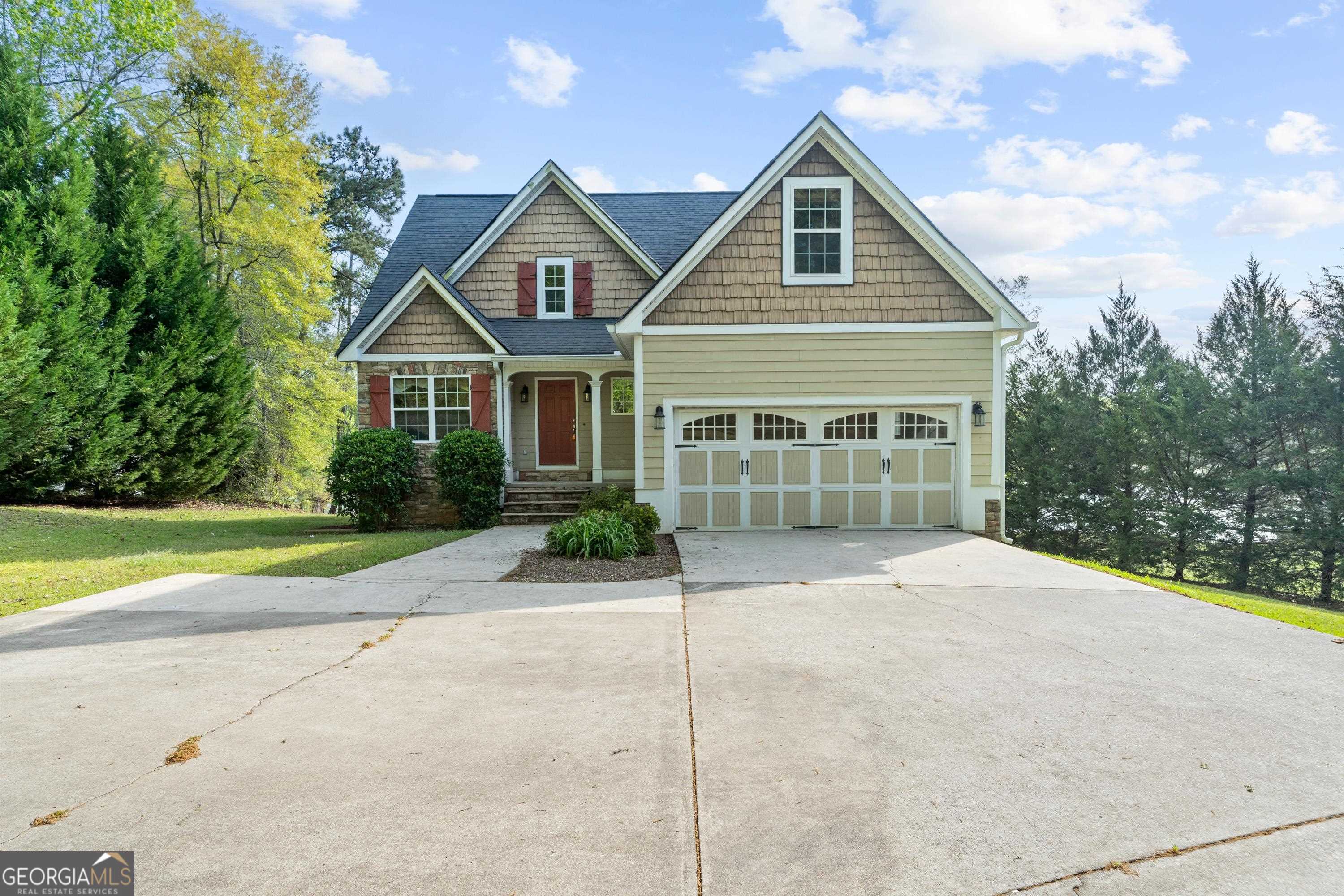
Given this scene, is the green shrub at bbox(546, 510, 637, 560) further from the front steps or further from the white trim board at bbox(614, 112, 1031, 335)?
the front steps

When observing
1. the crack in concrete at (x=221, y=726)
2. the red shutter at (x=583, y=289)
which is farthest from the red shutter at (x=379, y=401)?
the crack in concrete at (x=221, y=726)

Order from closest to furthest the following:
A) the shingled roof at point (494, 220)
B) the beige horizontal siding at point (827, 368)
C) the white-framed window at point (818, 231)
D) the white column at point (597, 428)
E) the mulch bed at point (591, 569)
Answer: the mulch bed at point (591, 569) < the white-framed window at point (818, 231) < the beige horizontal siding at point (827, 368) < the shingled roof at point (494, 220) < the white column at point (597, 428)

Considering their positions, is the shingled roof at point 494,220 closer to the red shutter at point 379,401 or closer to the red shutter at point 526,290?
the red shutter at point 526,290

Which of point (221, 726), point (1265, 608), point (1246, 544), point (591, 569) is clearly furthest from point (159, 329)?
point (1246, 544)

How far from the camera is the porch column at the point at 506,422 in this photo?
46.2ft

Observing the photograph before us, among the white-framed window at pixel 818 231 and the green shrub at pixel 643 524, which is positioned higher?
the white-framed window at pixel 818 231

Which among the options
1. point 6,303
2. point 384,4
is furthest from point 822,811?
point 6,303

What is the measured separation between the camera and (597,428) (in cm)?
1499

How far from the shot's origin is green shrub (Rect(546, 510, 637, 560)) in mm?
8797

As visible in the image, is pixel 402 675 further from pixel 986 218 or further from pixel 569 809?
pixel 986 218

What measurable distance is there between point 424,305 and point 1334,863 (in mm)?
13913

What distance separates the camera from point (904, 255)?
11.5 m

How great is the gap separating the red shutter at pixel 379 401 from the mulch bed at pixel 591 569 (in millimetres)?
5990

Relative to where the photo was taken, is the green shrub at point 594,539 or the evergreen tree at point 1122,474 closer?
the green shrub at point 594,539
